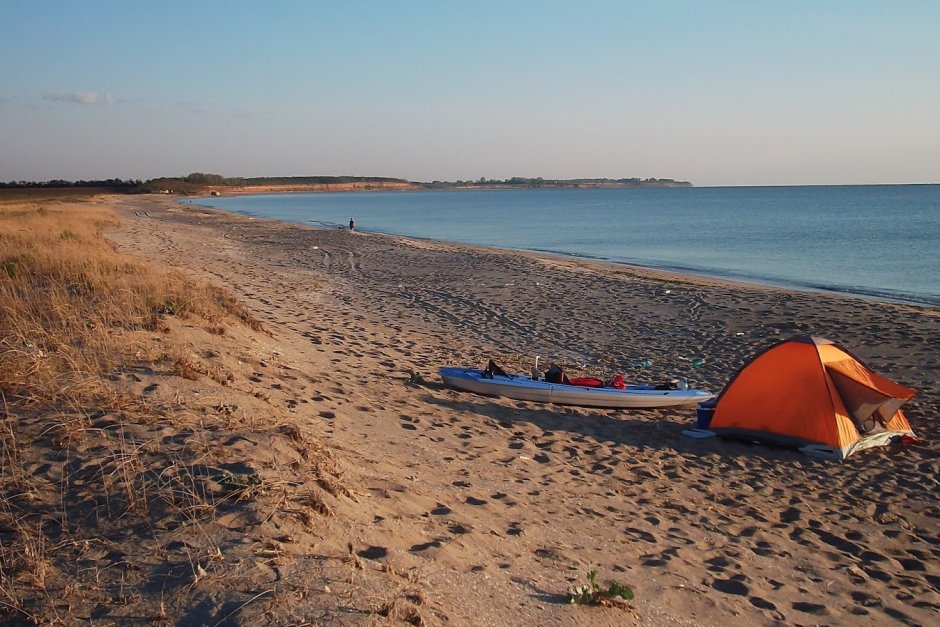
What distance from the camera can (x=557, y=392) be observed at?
931cm

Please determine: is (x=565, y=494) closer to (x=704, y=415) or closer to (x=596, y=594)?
(x=596, y=594)

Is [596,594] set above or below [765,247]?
below

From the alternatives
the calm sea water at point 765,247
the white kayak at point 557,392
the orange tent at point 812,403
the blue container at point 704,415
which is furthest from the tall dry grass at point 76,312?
the calm sea water at point 765,247

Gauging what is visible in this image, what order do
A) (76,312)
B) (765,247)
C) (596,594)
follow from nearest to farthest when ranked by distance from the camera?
(596,594)
(76,312)
(765,247)

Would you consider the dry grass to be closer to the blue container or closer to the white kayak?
the white kayak

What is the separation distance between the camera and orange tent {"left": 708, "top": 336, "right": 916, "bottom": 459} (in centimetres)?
830

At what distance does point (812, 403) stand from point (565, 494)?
3900 millimetres

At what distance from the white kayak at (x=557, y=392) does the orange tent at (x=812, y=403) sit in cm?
89

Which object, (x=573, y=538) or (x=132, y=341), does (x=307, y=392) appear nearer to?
(x=132, y=341)

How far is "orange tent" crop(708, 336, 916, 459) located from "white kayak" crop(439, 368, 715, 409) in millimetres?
892

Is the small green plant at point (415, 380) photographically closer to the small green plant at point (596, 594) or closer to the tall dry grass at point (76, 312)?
the tall dry grass at point (76, 312)

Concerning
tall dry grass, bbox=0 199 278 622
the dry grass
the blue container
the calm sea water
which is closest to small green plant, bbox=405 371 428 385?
tall dry grass, bbox=0 199 278 622

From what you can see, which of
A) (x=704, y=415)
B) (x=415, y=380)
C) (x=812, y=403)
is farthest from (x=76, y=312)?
(x=812, y=403)

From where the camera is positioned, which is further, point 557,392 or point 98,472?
point 557,392
